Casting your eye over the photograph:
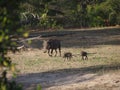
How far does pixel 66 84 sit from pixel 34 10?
25446 millimetres

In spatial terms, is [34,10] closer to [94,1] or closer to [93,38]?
[94,1]

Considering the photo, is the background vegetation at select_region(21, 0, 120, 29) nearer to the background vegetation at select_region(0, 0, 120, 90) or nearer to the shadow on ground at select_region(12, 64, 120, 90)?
the background vegetation at select_region(0, 0, 120, 90)

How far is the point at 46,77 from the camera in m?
14.6

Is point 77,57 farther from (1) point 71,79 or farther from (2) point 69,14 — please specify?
(2) point 69,14

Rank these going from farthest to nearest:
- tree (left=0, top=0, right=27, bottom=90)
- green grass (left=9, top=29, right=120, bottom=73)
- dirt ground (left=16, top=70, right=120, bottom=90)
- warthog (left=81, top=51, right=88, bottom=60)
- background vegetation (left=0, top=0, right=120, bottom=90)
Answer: background vegetation (left=0, top=0, right=120, bottom=90)
warthog (left=81, top=51, right=88, bottom=60)
green grass (left=9, top=29, right=120, bottom=73)
dirt ground (left=16, top=70, right=120, bottom=90)
tree (left=0, top=0, right=27, bottom=90)

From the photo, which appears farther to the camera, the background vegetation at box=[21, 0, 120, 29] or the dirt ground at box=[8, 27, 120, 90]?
the background vegetation at box=[21, 0, 120, 29]

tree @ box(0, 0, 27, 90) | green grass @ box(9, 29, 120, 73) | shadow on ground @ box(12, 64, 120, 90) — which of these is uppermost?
tree @ box(0, 0, 27, 90)

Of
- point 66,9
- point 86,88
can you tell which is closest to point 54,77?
point 86,88

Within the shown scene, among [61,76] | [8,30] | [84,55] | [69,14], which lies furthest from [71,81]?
[69,14]

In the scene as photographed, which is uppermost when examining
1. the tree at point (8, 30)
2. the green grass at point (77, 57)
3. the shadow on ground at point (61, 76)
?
the tree at point (8, 30)

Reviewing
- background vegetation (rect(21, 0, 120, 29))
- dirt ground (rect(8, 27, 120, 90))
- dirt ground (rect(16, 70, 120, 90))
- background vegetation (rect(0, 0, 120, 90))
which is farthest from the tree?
background vegetation (rect(21, 0, 120, 29))

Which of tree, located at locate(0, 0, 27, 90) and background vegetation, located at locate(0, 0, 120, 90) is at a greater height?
tree, located at locate(0, 0, 27, 90)

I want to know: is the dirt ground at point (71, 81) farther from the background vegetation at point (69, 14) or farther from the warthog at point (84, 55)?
the background vegetation at point (69, 14)

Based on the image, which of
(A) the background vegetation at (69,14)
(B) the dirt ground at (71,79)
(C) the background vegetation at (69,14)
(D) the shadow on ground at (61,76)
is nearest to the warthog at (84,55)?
(B) the dirt ground at (71,79)
